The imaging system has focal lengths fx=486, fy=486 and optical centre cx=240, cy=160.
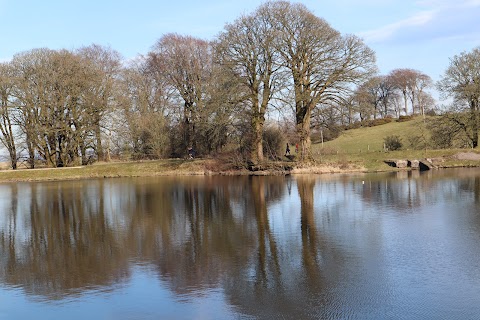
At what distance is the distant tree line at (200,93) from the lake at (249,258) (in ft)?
52.1

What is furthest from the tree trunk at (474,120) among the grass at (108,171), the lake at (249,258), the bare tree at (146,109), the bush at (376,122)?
the bare tree at (146,109)

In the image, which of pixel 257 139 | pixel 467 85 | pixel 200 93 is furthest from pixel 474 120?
pixel 200 93

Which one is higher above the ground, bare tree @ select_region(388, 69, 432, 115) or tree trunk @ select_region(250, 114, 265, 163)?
bare tree @ select_region(388, 69, 432, 115)

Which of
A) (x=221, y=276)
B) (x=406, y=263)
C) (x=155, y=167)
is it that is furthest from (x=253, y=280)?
(x=155, y=167)

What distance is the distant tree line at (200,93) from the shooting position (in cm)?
3566

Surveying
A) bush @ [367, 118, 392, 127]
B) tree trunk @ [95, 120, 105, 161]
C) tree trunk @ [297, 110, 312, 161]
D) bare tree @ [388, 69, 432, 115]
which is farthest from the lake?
bare tree @ [388, 69, 432, 115]

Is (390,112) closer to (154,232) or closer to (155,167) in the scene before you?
(155,167)

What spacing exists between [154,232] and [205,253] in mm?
3371

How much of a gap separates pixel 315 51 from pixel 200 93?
44.9ft

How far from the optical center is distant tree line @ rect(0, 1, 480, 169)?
35.7m

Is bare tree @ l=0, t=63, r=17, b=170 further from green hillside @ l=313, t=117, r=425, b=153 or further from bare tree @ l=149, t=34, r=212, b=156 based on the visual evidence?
green hillside @ l=313, t=117, r=425, b=153

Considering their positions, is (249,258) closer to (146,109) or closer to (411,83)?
(146,109)

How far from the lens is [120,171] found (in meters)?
42.0

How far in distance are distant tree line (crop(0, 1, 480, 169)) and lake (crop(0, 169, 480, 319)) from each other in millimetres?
15873
